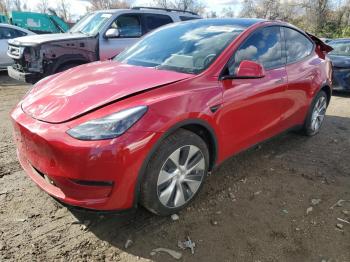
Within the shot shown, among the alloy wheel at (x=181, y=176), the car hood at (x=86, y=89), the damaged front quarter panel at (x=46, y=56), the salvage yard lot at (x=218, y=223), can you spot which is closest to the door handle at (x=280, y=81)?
the salvage yard lot at (x=218, y=223)

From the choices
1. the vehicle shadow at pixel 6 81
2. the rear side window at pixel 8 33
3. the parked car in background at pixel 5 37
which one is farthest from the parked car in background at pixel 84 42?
the rear side window at pixel 8 33

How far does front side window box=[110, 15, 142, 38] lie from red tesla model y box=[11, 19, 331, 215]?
12.1ft

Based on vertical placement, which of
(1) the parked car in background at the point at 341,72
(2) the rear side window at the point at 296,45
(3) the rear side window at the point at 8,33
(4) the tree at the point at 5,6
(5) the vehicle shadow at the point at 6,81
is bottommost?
(4) the tree at the point at 5,6

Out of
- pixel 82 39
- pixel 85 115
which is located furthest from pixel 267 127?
pixel 82 39

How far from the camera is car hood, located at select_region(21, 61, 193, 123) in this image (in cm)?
263

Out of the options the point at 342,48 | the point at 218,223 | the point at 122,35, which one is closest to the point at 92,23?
the point at 122,35

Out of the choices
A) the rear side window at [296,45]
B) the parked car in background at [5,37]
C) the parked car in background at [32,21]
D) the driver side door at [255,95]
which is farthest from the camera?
the parked car in background at [32,21]

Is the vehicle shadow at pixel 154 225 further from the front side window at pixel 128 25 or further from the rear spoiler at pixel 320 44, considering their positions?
the front side window at pixel 128 25

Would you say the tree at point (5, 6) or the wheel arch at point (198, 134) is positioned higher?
the wheel arch at point (198, 134)

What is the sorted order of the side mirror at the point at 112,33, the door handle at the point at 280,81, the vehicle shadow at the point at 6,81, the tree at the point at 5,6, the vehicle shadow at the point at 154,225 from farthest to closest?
the tree at the point at 5,6 → the vehicle shadow at the point at 6,81 → the side mirror at the point at 112,33 → the door handle at the point at 280,81 → the vehicle shadow at the point at 154,225

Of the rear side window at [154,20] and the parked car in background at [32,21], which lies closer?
the rear side window at [154,20]

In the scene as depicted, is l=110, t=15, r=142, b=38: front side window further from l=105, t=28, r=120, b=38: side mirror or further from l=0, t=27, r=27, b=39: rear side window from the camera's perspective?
l=0, t=27, r=27, b=39: rear side window

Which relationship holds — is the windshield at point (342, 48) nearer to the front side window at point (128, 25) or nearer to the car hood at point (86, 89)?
the front side window at point (128, 25)

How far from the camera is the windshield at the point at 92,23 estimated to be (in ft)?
24.6
